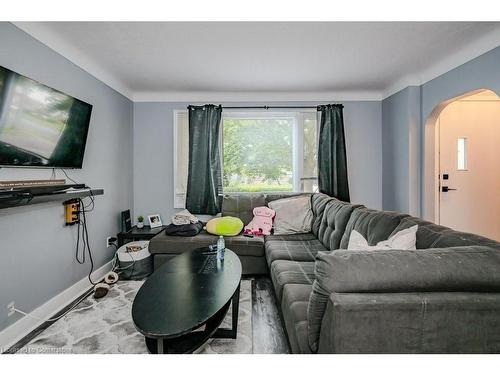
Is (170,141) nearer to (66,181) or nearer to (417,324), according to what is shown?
(66,181)

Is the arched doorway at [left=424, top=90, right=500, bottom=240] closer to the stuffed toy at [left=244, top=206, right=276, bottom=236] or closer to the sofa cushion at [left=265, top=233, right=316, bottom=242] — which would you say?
the sofa cushion at [left=265, top=233, right=316, bottom=242]

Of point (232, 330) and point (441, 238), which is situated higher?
point (441, 238)

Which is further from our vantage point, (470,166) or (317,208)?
(470,166)

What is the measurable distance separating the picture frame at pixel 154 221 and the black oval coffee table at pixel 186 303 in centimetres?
177

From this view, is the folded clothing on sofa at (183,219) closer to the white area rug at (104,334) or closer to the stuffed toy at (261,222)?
the stuffed toy at (261,222)

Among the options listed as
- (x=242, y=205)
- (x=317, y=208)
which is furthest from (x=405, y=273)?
(x=242, y=205)

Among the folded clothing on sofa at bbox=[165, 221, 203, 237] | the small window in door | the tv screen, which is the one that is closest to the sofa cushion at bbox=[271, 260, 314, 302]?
the folded clothing on sofa at bbox=[165, 221, 203, 237]

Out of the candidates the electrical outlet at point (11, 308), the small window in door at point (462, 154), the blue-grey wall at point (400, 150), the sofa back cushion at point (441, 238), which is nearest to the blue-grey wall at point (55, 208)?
the electrical outlet at point (11, 308)

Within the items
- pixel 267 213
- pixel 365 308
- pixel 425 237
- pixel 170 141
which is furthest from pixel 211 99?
pixel 365 308

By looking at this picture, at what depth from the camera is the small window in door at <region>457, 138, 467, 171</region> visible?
11.8 ft

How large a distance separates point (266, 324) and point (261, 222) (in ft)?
4.81

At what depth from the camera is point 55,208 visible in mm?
2430

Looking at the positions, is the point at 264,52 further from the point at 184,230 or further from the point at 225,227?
the point at 184,230
